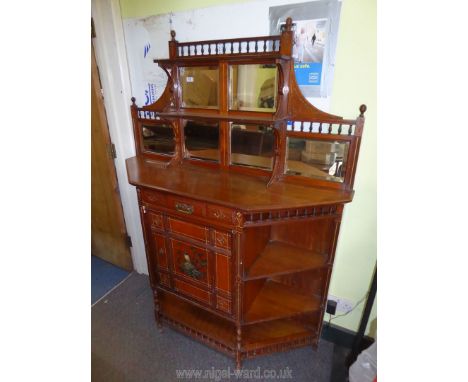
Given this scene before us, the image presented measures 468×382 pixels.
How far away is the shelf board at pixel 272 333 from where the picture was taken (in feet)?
4.83

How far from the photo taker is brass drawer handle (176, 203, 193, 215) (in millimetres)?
1231

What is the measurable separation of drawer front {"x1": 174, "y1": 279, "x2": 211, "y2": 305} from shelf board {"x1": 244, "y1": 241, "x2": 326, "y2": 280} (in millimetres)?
304

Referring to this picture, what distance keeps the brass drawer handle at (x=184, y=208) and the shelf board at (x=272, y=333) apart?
2.69ft

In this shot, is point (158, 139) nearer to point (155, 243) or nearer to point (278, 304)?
point (155, 243)

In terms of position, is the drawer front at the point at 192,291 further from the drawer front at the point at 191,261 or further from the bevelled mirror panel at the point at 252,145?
the bevelled mirror panel at the point at 252,145

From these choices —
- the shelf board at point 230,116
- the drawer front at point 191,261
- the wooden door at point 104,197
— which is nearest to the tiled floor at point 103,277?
the wooden door at point 104,197

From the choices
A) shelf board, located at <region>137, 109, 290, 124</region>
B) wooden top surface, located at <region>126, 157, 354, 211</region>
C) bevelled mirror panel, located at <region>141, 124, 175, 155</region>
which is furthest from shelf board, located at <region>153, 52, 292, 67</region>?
wooden top surface, located at <region>126, 157, 354, 211</region>

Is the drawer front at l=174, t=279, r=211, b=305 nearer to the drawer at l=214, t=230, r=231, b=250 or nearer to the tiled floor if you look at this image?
the drawer at l=214, t=230, r=231, b=250

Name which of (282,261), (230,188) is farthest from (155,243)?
(282,261)
